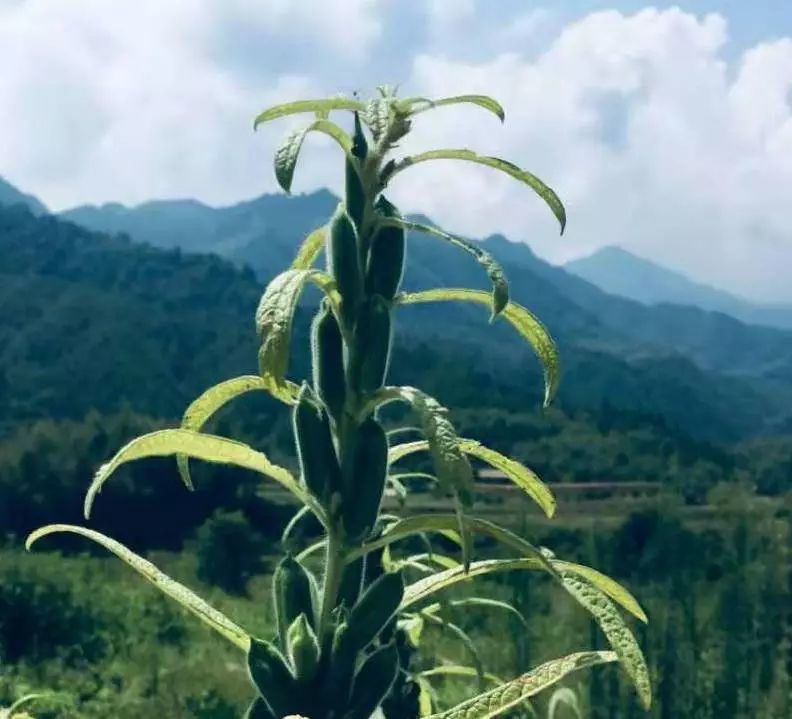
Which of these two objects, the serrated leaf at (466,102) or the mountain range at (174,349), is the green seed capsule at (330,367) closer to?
the serrated leaf at (466,102)

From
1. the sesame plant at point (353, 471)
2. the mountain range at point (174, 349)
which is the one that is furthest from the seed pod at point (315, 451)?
the mountain range at point (174, 349)

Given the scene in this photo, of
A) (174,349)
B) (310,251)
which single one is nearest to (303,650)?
(310,251)

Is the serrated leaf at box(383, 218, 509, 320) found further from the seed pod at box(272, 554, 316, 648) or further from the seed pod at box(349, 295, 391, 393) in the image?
the seed pod at box(272, 554, 316, 648)

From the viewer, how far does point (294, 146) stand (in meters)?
0.89

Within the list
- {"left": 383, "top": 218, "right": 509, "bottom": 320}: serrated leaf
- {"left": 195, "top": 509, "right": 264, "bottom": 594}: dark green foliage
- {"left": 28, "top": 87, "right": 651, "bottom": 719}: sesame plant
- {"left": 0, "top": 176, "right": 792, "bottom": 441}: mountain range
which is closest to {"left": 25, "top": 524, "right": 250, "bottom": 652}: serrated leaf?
{"left": 28, "top": 87, "right": 651, "bottom": 719}: sesame plant

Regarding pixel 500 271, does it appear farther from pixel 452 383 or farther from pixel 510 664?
pixel 452 383

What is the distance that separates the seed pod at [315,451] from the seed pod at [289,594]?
0.06 metres

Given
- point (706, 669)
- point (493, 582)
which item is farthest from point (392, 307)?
point (493, 582)

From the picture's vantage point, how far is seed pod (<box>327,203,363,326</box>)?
919mm

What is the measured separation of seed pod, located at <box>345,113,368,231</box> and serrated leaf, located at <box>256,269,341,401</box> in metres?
0.12

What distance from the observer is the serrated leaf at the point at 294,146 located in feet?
2.83

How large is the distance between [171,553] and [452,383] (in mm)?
29518

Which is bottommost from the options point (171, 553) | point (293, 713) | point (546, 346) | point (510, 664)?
point (171, 553)

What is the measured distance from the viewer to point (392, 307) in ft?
3.07
